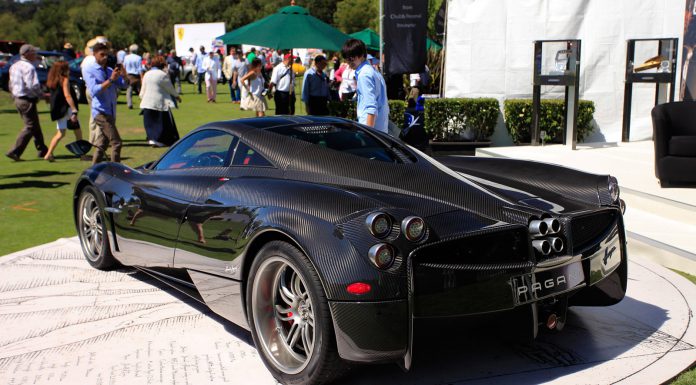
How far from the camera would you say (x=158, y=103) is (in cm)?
1391

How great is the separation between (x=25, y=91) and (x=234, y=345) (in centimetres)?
947

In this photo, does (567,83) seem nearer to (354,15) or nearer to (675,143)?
(675,143)

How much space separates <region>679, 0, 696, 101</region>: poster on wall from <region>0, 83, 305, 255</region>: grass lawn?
9214 millimetres

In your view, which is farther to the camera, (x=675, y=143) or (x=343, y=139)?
(x=675, y=143)

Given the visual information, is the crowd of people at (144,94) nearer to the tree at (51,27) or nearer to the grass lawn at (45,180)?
the grass lawn at (45,180)

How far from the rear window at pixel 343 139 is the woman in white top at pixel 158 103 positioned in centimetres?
975

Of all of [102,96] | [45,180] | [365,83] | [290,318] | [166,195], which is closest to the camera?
[290,318]

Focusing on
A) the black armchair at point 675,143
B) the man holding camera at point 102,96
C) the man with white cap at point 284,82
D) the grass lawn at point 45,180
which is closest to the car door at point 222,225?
the grass lawn at point 45,180

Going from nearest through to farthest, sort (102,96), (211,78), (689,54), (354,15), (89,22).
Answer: (102,96)
(689,54)
(211,78)
(354,15)
(89,22)

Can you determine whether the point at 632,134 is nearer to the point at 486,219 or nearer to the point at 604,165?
the point at 604,165

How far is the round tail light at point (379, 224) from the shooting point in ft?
10.9

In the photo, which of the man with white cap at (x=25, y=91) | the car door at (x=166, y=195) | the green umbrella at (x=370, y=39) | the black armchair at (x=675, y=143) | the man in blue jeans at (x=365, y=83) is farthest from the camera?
the green umbrella at (x=370, y=39)

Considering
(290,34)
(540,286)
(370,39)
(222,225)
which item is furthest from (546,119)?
(370,39)

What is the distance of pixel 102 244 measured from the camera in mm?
5945
